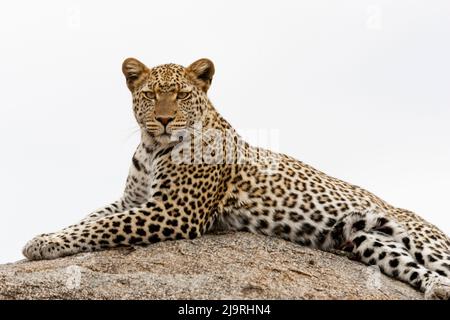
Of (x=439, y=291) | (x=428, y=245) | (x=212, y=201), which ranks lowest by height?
(x=439, y=291)

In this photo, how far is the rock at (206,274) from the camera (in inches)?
489

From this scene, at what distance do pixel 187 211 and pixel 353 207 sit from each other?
293cm

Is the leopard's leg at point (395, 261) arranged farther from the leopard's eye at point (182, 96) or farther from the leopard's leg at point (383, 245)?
the leopard's eye at point (182, 96)

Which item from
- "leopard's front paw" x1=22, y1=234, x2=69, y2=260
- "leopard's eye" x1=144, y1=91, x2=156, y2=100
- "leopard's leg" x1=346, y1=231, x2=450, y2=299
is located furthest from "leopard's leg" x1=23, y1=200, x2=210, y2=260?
"leopard's leg" x1=346, y1=231, x2=450, y2=299

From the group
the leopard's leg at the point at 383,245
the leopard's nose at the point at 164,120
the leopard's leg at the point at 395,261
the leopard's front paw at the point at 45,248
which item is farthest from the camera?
the leopard's nose at the point at 164,120

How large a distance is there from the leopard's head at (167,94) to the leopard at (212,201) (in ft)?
0.05

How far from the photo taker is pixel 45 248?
14.4 metres

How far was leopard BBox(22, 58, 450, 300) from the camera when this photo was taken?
14.5m

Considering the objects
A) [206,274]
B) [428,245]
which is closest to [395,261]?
[428,245]

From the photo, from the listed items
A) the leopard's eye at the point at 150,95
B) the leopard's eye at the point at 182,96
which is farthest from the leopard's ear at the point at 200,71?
the leopard's eye at the point at 150,95

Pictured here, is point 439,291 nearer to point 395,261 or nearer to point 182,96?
point 395,261

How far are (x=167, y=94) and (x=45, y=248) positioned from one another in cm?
308
